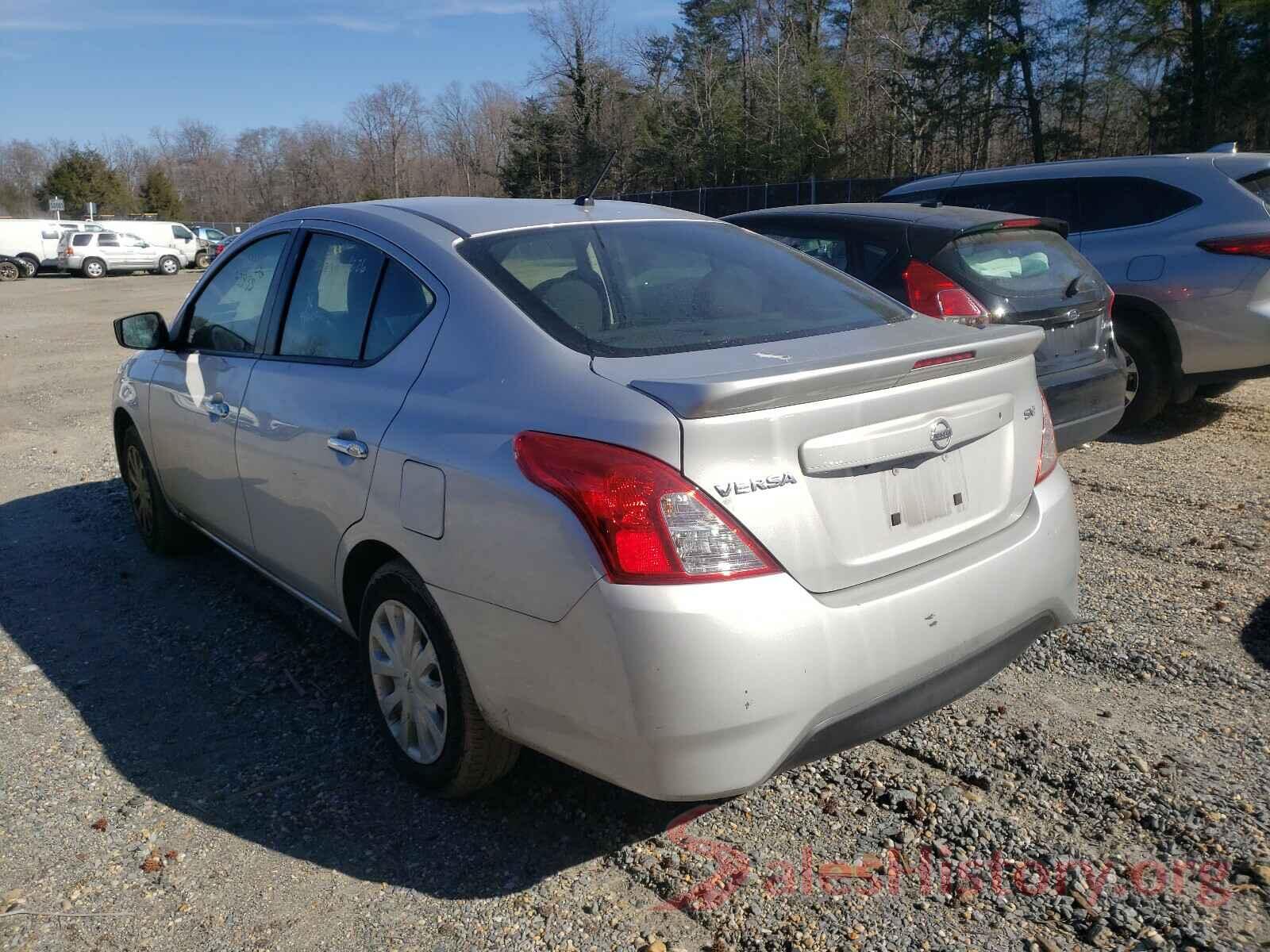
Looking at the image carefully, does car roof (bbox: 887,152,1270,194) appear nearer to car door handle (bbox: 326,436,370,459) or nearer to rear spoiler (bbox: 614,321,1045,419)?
rear spoiler (bbox: 614,321,1045,419)

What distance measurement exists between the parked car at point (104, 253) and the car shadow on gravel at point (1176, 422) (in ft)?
122

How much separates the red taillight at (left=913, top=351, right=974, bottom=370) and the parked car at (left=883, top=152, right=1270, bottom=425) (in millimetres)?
4781

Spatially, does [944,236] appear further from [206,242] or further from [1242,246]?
[206,242]

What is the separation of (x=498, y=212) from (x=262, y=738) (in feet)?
6.37

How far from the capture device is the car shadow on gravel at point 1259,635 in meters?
3.85

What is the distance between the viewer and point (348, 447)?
3.15m

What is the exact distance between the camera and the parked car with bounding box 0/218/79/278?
35938 mm

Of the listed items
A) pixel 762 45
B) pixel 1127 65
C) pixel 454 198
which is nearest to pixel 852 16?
pixel 762 45

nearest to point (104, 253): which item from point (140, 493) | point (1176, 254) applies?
point (140, 493)

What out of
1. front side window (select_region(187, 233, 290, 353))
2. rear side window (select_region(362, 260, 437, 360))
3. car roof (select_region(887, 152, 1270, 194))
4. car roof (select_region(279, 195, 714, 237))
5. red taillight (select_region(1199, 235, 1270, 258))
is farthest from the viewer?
car roof (select_region(887, 152, 1270, 194))

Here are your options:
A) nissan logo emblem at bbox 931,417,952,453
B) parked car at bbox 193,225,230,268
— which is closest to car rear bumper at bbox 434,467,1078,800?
nissan logo emblem at bbox 931,417,952,453

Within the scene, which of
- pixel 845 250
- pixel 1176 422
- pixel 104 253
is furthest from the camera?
pixel 104 253

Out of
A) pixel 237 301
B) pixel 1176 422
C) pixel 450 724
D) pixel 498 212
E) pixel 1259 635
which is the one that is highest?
pixel 498 212

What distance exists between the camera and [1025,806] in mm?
2955
